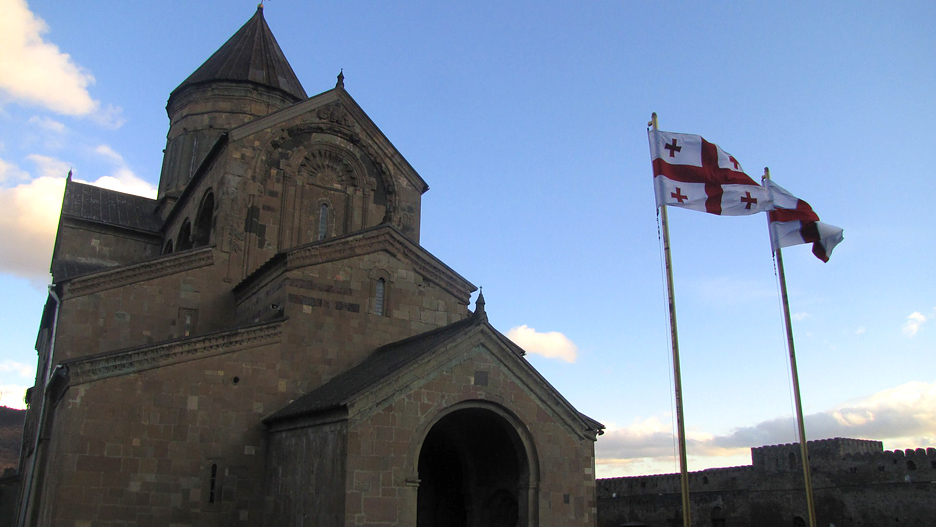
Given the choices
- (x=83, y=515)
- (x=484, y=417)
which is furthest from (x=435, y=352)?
(x=83, y=515)

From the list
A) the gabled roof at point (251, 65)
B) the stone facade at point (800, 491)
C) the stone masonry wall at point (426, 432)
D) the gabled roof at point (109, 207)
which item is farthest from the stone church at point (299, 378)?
the stone facade at point (800, 491)

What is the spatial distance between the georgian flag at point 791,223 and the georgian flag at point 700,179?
1.35ft

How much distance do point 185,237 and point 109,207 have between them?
5209mm

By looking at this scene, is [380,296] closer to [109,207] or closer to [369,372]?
[369,372]

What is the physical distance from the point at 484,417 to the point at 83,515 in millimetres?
7891

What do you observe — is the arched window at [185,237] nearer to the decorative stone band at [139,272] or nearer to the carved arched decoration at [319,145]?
the decorative stone band at [139,272]

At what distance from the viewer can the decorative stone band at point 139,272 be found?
18273 mm

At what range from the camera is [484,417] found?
15844mm

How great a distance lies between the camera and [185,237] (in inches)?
947

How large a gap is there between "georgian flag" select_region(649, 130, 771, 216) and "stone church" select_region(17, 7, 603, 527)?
14.4 ft

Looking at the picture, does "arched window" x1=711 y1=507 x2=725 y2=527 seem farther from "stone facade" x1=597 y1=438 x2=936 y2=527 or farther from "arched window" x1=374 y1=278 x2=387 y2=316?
"arched window" x1=374 y1=278 x2=387 y2=316

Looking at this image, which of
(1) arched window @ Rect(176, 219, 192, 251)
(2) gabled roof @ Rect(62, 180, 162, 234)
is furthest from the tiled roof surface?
(1) arched window @ Rect(176, 219, 192, 251)

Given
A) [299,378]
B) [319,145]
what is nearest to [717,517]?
[319,145]

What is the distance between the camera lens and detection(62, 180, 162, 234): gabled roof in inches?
1009
